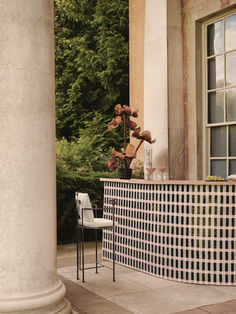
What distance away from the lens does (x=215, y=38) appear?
7230 mm

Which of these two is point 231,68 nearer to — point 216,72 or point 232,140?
point 216,72

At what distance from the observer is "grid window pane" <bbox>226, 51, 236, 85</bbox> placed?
6871 millimetres

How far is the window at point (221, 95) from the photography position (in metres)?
6.91

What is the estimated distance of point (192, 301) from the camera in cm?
448

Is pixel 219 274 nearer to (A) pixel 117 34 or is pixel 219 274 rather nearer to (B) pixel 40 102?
(B) pixel 40 102

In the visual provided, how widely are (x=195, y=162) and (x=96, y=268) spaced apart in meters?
2.74

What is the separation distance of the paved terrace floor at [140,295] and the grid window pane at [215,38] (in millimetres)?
3894

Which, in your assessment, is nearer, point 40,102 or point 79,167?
point 40,102

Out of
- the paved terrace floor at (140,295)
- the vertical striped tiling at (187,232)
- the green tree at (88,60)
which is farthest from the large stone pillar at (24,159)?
the green tree at (88,60)

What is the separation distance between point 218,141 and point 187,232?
2.47 metres

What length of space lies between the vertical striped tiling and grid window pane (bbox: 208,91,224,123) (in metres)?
2.20

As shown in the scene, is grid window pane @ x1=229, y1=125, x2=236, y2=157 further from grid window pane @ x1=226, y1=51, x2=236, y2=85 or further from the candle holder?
the candle holder

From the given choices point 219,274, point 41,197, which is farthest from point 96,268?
point 41,197

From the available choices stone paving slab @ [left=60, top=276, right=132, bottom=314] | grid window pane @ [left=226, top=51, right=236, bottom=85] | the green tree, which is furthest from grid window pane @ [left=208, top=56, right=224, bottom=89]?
the green tree
